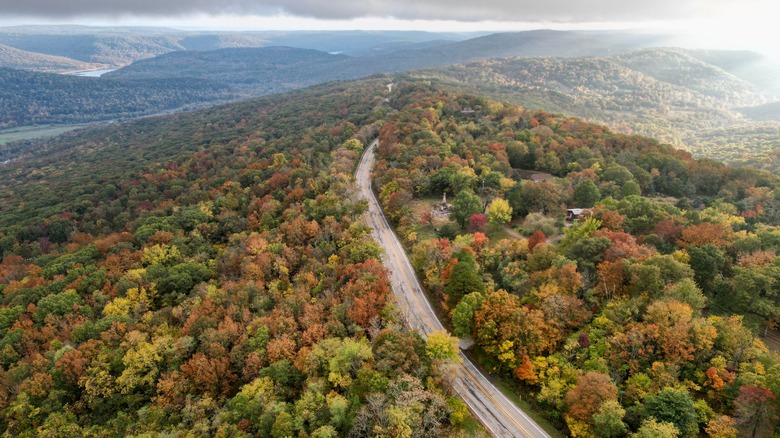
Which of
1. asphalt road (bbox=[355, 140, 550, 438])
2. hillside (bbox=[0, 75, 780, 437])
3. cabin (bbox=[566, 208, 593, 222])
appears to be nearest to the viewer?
hillside (bbox=[0, 75, 780, 437])

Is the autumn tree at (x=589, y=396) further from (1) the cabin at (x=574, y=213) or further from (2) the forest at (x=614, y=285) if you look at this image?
(1) the cabin at (x=574, y=213)

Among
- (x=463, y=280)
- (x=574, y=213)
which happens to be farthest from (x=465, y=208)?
(x=463, y=280)

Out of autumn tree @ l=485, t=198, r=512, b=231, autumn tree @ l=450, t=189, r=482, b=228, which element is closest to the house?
autumn tree @ l=485, t=198, r=512, b=231

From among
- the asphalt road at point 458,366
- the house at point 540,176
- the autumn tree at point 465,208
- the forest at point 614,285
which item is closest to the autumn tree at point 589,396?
the forest at point 614,285

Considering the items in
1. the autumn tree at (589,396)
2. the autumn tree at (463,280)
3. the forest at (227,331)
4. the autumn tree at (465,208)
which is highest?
the autumn tree at (465,208)

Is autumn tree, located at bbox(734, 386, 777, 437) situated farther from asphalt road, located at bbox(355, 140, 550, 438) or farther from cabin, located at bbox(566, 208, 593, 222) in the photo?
cabin, located at bbox(566, 208, 593, 222)
